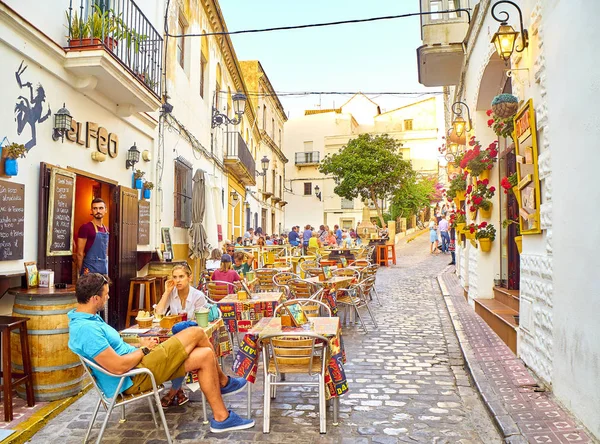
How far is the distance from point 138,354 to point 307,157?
132 ft

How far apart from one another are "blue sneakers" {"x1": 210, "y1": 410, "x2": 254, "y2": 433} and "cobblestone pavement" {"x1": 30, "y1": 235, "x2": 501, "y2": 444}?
0.14 feet

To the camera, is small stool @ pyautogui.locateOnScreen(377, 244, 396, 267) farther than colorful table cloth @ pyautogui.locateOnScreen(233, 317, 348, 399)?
Yes

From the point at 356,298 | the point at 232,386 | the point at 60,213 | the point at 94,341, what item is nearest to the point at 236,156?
the point at 356,298

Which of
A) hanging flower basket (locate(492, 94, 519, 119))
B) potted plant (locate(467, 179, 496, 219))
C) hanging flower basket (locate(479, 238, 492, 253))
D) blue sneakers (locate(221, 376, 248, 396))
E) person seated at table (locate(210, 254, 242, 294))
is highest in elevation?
hanging flower basket (locate(492, 94, 519, 119))

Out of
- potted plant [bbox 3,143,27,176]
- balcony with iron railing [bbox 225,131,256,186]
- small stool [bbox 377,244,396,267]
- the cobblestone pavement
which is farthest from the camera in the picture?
small stool [bbox 377,244,396,267]

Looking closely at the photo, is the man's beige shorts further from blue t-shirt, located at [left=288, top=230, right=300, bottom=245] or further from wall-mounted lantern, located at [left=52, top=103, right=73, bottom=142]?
blue t-shirt, located at [left=288, top=230, right=300, bottom=245]

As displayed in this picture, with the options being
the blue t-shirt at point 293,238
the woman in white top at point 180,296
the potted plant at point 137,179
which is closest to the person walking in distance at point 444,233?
the blue t-shirt at point 293,238

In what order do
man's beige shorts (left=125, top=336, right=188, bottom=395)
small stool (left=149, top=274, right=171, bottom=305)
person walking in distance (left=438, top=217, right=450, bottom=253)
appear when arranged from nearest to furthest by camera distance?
1. man's beige shorts (left=125, top=336, right=188, bottom=395)
2. small stool (left=149, top=274, right=171, bottom=305)
3. person walking in distance (left=438, top=217, right=450, bottom=253)

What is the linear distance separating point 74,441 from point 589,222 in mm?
4176

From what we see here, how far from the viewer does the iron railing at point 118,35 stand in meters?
5.62

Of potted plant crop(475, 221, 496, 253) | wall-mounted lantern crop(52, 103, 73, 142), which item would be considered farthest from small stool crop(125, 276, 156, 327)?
potted plant crop(475, 221, 496, 253)

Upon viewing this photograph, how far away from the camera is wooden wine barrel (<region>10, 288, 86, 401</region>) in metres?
4.21

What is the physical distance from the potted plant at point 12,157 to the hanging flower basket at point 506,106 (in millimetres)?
5166

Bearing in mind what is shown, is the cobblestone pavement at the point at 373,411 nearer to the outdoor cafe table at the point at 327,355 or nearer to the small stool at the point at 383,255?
the outdoor cafe table at the point at 327,355
